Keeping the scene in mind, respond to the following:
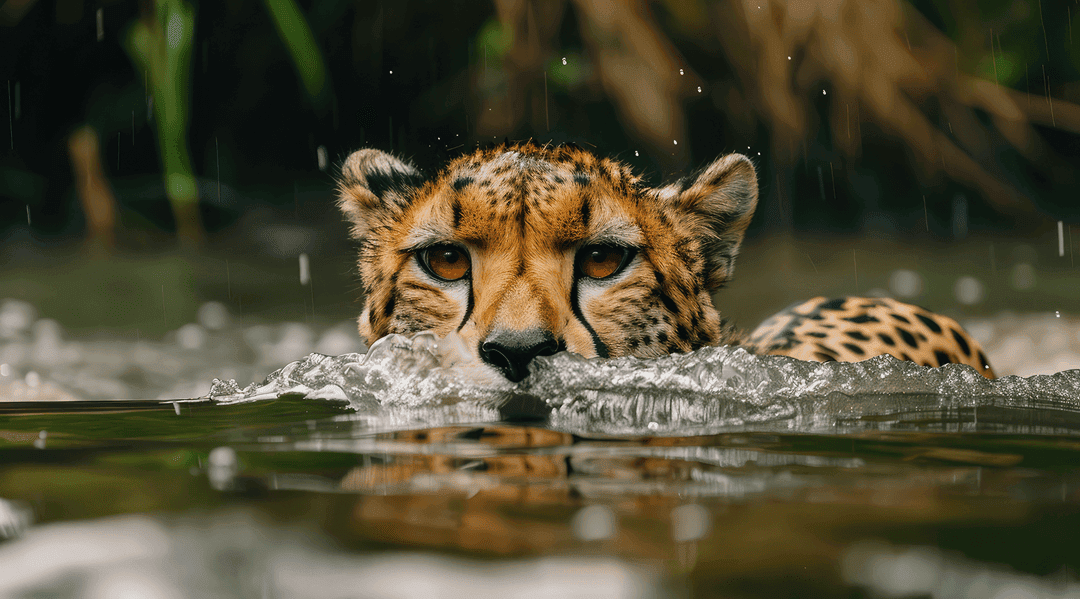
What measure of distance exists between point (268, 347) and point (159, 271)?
1140mm

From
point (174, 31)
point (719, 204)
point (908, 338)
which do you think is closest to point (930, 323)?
point (908, 338)

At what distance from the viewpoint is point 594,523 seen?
0.97 m

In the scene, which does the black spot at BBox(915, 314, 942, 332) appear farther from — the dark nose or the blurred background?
the dark nose

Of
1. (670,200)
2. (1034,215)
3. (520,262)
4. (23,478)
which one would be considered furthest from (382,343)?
(1034,215)

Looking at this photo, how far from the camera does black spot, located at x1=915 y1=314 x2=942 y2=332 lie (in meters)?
3.49

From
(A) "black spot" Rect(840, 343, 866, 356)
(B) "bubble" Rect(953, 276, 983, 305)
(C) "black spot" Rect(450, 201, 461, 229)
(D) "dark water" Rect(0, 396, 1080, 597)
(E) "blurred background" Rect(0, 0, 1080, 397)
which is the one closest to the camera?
(D) "dark water" Rect(0, 396, 1080, 597)

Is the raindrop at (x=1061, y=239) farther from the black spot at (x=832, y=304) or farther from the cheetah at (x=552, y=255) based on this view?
the cheetah at (x=552, y=255)

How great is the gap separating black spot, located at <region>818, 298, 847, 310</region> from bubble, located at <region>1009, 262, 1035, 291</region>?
3.59m

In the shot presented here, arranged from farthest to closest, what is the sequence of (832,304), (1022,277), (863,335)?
1. (1022,277)
2. (832,304)
3. (863,335)

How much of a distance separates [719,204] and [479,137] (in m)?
3.16

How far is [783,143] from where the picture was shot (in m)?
5.72

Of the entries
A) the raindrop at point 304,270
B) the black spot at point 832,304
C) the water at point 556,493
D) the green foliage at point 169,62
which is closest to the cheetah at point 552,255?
the water at point 556,493

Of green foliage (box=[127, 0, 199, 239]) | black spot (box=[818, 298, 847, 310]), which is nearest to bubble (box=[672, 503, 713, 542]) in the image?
black spot (box=[818, 298, 847, 310])

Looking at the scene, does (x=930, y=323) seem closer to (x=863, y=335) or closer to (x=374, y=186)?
(x=863, y=335)
